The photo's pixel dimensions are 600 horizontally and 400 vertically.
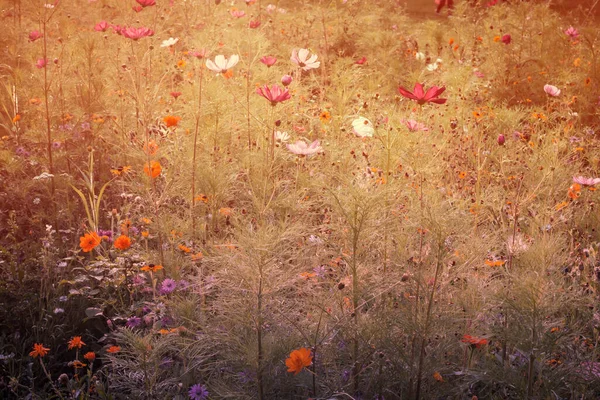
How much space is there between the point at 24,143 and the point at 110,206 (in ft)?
3.31

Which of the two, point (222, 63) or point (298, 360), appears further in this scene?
point (222, 63)

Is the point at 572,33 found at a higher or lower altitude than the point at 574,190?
higher

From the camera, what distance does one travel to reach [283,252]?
5.24 ft

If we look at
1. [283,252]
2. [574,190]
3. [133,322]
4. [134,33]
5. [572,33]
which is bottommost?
[133,322]

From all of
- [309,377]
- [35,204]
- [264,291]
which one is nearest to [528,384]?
[309,377]

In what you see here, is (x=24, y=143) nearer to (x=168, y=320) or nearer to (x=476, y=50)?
(x=168, y=320)

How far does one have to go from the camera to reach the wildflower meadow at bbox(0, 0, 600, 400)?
155 cm

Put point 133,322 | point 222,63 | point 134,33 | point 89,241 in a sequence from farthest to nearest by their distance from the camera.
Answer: point 222,63 < point 134,33 < point 89,241 < point 133,322

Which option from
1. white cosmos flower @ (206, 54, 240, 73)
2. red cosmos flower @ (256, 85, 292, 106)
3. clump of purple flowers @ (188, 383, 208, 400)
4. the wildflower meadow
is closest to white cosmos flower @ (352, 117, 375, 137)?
the wildflower meadow

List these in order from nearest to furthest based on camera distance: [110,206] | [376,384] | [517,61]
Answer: [376,384] < [110,206] < [517,61]

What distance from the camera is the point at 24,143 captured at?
3.60 m

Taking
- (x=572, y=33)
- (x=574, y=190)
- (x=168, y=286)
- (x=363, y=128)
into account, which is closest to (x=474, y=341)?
(x=168, y=286)

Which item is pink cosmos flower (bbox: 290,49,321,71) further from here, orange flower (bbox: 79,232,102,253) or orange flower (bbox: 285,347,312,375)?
orange flower (bbox: 285,347,312,375)

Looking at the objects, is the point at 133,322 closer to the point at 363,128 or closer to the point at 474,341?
the point at 474,341
